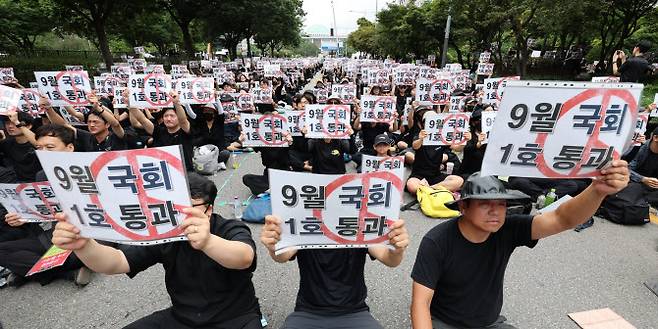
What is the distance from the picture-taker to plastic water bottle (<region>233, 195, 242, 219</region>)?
5.46m

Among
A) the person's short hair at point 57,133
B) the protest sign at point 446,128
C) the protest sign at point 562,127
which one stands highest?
the protest sign at point 562,127

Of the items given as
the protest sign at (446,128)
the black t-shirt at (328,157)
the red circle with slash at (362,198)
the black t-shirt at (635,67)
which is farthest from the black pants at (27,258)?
the black t-shirt at (635,67)

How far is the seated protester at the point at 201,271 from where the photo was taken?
2113 millimetres

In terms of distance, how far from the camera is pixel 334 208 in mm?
2088

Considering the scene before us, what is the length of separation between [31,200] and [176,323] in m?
1.98

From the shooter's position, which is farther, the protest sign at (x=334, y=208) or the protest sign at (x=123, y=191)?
the protest sign at (x=334, y=208)

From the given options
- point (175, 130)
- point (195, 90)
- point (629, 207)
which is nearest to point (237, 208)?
point (175, 130)

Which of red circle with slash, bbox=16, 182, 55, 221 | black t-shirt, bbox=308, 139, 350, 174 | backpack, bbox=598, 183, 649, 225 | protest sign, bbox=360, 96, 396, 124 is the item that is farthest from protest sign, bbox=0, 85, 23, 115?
backpack, bbox=598, 183, 649, 225

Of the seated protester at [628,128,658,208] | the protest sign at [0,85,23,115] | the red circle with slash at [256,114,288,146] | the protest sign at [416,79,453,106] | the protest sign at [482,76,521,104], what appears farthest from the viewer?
the protest sign at [482,76,521,104]

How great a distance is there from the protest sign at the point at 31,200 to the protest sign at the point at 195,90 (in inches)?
138

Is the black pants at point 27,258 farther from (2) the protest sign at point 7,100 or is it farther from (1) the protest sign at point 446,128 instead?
(1) the protest sign at point 446,128

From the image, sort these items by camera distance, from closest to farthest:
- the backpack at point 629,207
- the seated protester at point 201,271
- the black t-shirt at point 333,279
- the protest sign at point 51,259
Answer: the seated protester at point 201,271
the black t-shirt at point 333,279
the protest sign at point 51,259
the backpack at point 629,207

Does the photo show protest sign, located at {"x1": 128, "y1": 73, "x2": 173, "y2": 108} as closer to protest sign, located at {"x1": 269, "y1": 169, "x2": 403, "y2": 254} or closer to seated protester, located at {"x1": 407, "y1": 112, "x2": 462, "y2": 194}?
seated protester, located at {"x1": 407, "y1": 112, "x2": 462, "y2": 194}

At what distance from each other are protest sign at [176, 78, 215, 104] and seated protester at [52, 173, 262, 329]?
466 cm
